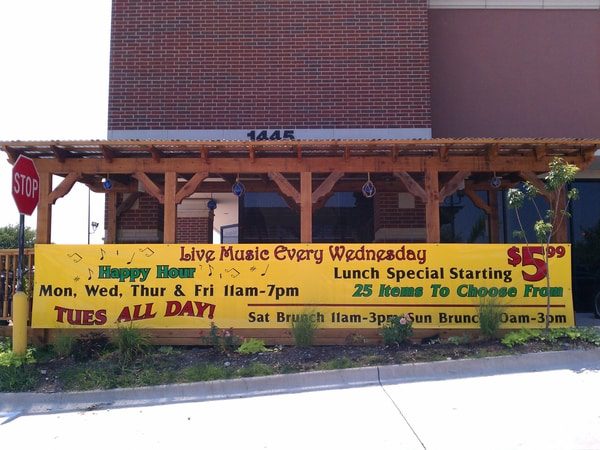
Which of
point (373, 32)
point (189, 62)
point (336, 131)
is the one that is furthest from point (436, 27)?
point (189, 62)

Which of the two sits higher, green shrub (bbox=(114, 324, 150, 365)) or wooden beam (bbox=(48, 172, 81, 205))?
wooden beam (bbox=(48, 172, 81, 205))

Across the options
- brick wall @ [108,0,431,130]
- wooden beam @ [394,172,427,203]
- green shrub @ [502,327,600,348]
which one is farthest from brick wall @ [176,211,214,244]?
green shrub @ [502,327,600,348]

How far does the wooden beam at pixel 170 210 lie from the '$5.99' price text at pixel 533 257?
5.62 metres

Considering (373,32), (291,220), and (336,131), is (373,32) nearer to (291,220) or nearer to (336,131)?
(336,131)

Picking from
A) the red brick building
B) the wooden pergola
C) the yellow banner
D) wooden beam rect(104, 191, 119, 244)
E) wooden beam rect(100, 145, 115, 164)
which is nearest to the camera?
the yellow banner

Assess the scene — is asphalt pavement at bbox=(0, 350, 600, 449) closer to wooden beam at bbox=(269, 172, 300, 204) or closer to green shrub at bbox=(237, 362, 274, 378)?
green shrub at bbox=(237, 362, 274, 378)

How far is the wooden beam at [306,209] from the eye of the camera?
973cm

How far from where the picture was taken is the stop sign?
864 centimetres

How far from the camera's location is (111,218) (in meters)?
12.5

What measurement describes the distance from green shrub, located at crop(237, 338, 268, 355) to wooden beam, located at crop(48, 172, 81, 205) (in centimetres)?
412

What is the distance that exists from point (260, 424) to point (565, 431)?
120 inches

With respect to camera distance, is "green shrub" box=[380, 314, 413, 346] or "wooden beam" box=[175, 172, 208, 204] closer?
"green shrub" box=[380, 314, 413, 346]

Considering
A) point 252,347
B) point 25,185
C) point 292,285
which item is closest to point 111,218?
point 25,185

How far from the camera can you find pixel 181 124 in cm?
1277
